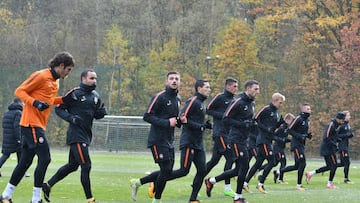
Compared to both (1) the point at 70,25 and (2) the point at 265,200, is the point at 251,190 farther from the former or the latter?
(1) the point at 70,25

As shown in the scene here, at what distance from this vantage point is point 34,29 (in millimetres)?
58250

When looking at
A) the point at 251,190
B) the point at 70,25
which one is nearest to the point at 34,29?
the point at 70,25

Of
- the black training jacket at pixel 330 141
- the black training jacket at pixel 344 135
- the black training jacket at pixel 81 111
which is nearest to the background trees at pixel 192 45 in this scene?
the black training jacket at pixel 344 135

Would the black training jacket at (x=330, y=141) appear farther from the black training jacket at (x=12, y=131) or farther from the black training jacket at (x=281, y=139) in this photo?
the black training jacket at (x=12, y=131)

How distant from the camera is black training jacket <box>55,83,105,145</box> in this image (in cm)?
1243

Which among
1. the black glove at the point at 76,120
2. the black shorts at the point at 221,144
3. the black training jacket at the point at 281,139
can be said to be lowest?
the black training jacket at the point at 281,139


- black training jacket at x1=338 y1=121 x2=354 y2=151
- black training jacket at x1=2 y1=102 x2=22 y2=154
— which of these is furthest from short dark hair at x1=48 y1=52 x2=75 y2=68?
black training jacket at x1=338 y1=121 x2=354 y2=151

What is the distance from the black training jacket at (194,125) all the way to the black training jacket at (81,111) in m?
1.66

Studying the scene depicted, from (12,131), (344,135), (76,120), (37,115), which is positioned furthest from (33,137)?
(344,135)

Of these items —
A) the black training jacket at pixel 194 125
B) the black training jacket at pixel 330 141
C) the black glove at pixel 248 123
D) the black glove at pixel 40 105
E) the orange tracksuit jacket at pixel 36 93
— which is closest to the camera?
the black glove at pixel 40 105

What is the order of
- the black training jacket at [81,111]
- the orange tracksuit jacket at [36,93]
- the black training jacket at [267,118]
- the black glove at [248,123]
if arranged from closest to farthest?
the orange tracksuit jacket at [36,93]
the black training jacket at [81,111]
the black glove at [248,123]
the black training jacket at [267,118]

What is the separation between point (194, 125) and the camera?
13.3 meters

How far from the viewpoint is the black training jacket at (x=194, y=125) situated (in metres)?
13.4

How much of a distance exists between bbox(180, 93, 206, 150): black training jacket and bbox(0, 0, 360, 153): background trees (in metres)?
32.2
